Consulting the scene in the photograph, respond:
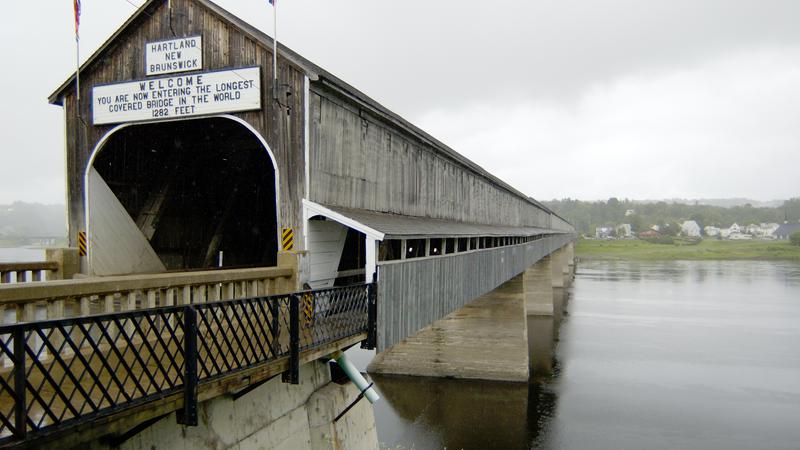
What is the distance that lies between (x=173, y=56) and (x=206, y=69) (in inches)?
31.7

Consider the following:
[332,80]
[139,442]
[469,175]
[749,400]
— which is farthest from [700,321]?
[139,442]

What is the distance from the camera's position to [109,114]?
11.0m

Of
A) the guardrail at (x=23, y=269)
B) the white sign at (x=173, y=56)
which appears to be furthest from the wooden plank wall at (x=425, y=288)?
the guardrail at (x=23, y=269)

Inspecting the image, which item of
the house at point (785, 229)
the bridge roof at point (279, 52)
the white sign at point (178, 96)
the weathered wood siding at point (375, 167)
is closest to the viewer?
the bridge roof at point (279, 52)

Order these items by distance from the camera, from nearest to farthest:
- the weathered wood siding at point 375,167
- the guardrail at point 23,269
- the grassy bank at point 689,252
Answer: the guardrail at point 23,269 < the weathered wood siding at point 375,167 < the grassy bank at point 689,252

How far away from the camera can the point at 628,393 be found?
26062 mm

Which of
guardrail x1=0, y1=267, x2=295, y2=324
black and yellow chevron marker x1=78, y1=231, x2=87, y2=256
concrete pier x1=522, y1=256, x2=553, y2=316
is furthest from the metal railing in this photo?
concrete pier x1=522, y1=256, x2=553, y2=316

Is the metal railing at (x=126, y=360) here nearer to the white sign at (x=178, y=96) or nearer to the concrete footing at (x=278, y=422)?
the concrete footing at (x=278, y=422)

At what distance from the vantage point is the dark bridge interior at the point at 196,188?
43.0 ft

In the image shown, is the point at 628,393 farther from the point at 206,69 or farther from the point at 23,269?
the point at 23,269

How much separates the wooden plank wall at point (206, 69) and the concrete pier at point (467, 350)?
61.7ft

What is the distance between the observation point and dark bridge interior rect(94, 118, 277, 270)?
1312cm

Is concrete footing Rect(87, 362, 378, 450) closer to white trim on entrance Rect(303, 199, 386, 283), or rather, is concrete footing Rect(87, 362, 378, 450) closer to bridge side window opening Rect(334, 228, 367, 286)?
white trim on entrance Rect(303, 199, 386, 283)

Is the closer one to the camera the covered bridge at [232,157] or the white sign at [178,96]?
the covered bridge at [232,157]
